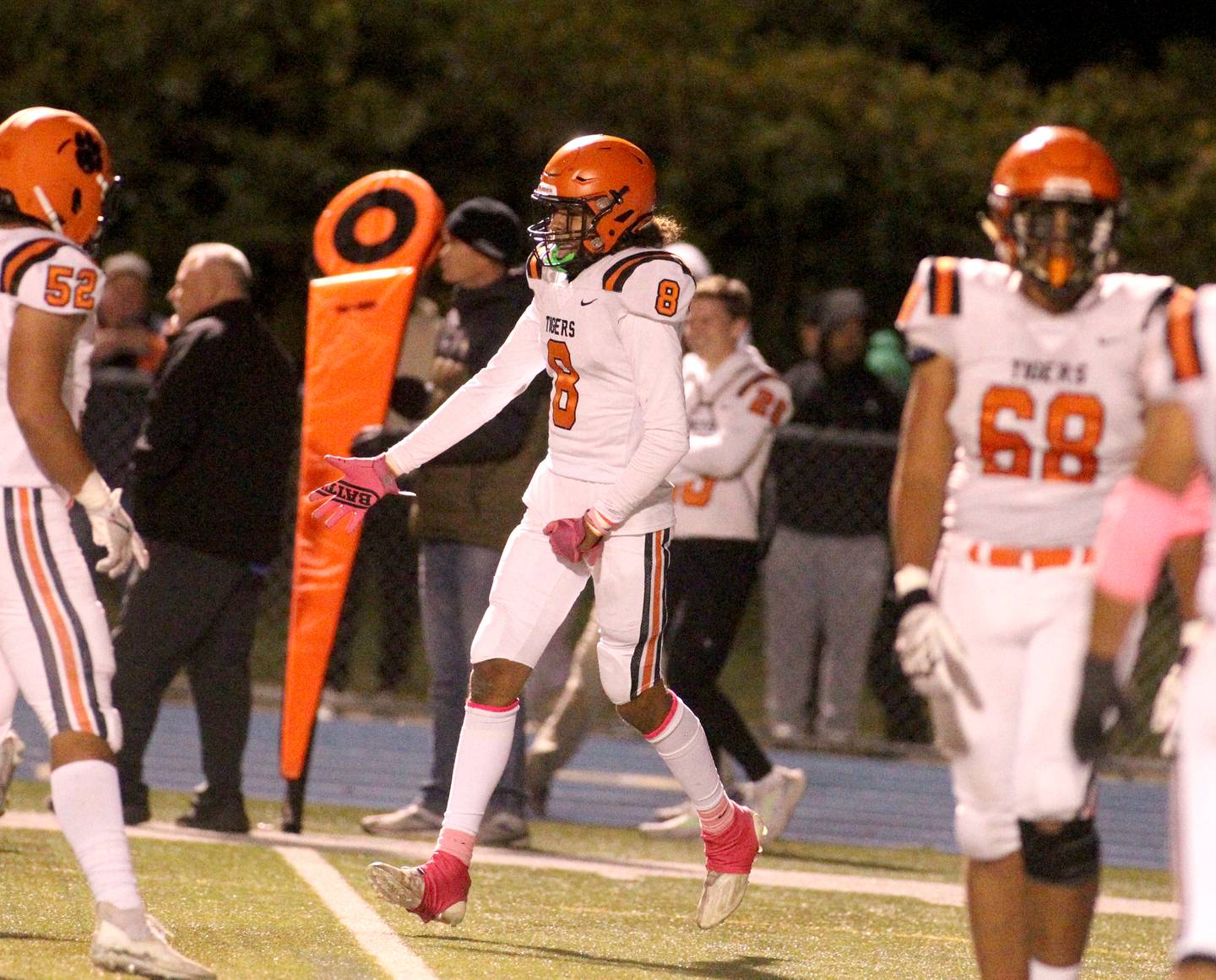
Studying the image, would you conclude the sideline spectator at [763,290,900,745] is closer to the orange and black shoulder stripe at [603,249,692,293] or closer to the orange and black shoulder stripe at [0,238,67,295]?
the orange and black shoulder stripe at [603,249,692,293]

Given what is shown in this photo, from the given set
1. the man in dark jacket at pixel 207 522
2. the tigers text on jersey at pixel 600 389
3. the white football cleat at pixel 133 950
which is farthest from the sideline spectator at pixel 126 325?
the white football cleat at pixel 133 950

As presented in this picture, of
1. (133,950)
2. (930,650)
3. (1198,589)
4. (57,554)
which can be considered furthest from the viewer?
(57,554)

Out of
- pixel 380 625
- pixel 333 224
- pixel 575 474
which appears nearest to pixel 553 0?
pixel 380 625

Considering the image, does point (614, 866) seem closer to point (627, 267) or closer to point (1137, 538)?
point (627, 267)

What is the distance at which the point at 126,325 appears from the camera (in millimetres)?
10750

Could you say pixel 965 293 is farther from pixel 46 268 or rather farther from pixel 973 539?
pixel 46 268

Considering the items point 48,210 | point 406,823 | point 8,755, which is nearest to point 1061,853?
point 48,210

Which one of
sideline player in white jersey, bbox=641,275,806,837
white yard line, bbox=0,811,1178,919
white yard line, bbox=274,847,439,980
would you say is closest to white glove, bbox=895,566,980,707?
white yard line, bbox=274,847,439,980

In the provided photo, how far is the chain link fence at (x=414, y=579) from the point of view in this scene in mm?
10055

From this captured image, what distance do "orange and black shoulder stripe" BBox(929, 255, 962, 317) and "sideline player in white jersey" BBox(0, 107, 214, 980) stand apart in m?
1.76

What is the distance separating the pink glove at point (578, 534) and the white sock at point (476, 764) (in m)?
0.47

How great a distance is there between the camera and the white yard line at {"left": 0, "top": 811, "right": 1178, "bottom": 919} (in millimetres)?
6789

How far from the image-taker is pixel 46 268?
443 centimetres

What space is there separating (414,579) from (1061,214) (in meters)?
6.89
